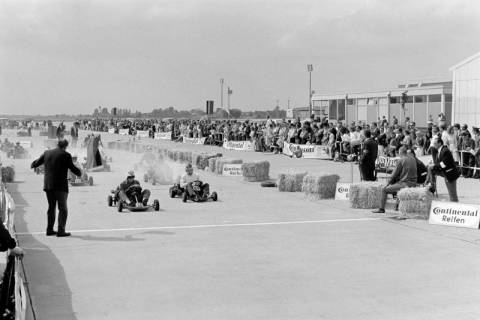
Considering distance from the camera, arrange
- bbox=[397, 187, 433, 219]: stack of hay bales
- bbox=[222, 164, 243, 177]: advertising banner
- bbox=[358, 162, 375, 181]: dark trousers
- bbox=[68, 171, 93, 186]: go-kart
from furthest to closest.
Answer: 1. bbox=[222, 164, 243, 177]: advertising banner
2. bbox=[68, 171, 93, 186]: go-kart
3. bbox=[358, 162, 375, 181]: dark trousers
4. bbox=[397, 187, 433, 219]: stack of hay bales

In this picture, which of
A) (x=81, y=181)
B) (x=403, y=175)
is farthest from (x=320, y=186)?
(x=81, y=181)

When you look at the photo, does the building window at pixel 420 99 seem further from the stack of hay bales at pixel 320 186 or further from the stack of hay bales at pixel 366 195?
the stack of hay bales at pixel 366 195

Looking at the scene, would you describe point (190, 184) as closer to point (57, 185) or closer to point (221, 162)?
point (57, 185)

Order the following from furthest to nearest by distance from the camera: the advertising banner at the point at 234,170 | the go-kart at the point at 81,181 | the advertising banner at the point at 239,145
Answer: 1. the advertising banner at the point at 239,145
2. the advertising banner at the point at 234,170
3. the go-kart at the point at 81,181

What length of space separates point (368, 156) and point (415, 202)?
443 centimetres

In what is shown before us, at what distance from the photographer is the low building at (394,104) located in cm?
4753

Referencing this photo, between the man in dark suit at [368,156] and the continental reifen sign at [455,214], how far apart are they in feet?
15.5

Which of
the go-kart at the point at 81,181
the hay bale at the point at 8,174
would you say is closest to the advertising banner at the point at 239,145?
the go-kart at the point at 81,181

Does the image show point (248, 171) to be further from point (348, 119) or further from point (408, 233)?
point (348, 119)

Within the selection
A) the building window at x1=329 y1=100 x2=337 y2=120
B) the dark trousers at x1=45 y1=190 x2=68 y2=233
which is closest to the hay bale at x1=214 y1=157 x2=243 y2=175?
the dark trousers at x1=45 y1=190 x2=68 y2=233

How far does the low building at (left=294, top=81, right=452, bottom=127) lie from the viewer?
47531mm

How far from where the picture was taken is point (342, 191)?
18.9 metres

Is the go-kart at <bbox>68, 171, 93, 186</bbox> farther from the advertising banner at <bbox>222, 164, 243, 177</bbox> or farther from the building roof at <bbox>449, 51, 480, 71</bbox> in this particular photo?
the building roof at <bbox>449, 51, 480, 71</bbox>

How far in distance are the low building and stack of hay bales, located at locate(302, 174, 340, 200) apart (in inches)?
972
